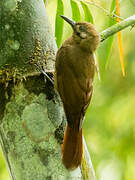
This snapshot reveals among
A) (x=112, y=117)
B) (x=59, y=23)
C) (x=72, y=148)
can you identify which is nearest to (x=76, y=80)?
(x=59, y=23)

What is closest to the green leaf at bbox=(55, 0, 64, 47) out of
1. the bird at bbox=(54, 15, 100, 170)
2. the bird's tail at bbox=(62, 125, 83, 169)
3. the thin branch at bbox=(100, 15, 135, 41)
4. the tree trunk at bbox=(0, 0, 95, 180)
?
the bird at bbox=(54, 15, 100, 170)

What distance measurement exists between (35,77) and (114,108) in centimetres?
243

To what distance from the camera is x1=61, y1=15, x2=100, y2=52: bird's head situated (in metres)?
2.70

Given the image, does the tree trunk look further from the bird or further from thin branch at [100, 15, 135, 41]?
thin branch at [100, 15, 135, 41]

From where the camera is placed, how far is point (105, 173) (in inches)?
153

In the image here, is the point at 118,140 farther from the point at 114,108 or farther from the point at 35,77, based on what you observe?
the point at 35,77

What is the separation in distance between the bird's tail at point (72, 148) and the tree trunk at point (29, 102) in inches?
1.4

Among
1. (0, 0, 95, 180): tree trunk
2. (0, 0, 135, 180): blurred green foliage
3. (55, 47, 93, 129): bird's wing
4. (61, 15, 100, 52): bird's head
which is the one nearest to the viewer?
(0, 0, 95, 180): tree trunk

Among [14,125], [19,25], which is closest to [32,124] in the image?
[14,125]

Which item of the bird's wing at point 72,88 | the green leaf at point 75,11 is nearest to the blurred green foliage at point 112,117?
the green leaf at point 75,11

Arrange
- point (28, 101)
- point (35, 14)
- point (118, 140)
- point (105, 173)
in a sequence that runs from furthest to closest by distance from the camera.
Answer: point (118, 140) → point (105, 173) → point (35, 14) → point (28, 101)

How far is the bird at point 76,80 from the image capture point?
2.12 meters

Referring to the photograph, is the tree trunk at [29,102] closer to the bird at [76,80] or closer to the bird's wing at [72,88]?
the bird at [76,80]

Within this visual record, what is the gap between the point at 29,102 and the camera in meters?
1.95
